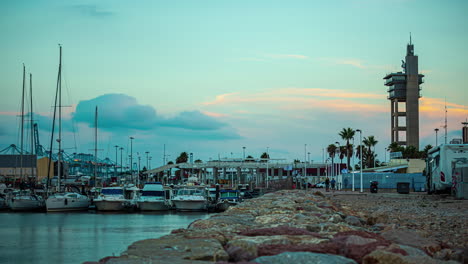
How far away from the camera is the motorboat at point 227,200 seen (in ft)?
204

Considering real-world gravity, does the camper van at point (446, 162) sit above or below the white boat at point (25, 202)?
above

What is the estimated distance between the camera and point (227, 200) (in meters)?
62.7

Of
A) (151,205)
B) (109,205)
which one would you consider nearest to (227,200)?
(151,205)

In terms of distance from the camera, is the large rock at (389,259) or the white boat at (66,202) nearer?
the large rock at (389,259)

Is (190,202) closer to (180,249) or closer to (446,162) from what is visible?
(446,162)

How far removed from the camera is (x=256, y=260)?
668 cm

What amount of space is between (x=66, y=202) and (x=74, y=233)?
20495mm

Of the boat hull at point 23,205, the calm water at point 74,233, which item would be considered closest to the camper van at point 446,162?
the calm water at point 74,233

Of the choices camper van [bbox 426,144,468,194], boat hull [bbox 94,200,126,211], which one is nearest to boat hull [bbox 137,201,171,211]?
boat hull [bbox 94,200,126,211]

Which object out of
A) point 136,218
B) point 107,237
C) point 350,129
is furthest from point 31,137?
point 350,129

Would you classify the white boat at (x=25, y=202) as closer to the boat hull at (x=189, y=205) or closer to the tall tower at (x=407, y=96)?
the boat hull at (x=189, y=205)

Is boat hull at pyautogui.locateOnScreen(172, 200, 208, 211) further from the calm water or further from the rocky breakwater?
the rocky breakwater

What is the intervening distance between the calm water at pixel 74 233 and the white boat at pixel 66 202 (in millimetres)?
1380

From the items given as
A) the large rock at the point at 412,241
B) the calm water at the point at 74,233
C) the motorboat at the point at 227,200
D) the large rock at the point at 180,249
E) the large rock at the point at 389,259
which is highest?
the large rock at the point at 389,259
